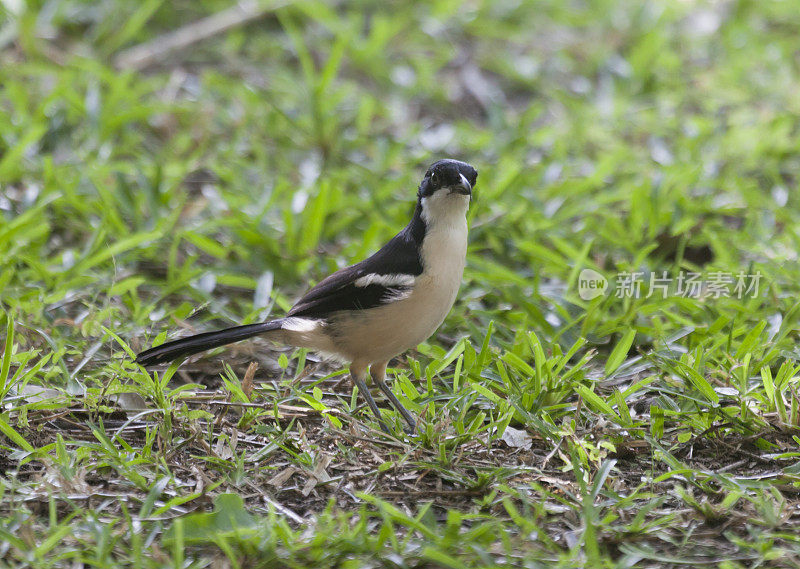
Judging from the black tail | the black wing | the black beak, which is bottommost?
the black tail

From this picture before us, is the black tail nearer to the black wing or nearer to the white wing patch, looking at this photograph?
the black wing

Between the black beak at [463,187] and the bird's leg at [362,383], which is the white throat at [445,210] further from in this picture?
the bird's leg at [362,383]

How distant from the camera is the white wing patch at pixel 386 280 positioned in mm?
3646

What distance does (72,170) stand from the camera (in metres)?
5.58

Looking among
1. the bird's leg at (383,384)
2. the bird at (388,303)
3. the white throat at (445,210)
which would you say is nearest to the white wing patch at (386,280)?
the bird at (388,303)

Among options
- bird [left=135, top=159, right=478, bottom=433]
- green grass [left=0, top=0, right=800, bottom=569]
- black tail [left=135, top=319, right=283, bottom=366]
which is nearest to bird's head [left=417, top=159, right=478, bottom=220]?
bird [left=135, top=159, right=478, bottom=433]

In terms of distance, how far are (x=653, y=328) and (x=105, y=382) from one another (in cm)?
236

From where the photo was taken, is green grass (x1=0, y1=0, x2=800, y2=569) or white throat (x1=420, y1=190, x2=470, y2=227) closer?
green grass (x1=0, y1=0, x2=800, y2=569)

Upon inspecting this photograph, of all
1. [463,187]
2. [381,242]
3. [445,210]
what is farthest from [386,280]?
[381,242]

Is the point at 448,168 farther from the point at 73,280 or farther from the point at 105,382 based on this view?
the point at 73,280

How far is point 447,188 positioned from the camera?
12.3 feet

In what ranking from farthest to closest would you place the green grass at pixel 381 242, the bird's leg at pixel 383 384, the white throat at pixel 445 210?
1. the white throat at pixel 445 210
2. the bird's leg at pixel 383 384
3. the green grass at pixel 381 242

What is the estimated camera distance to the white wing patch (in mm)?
3646

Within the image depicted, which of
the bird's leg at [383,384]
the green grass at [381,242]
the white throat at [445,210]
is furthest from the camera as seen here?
the white throat at [445,210]
